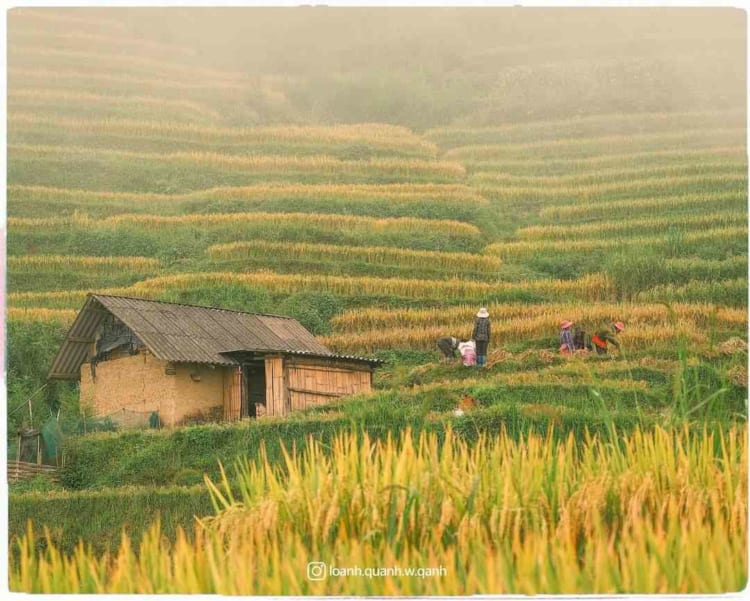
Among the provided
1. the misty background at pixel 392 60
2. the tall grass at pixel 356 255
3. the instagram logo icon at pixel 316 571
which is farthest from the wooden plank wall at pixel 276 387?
the instagram logo icon at pixel 316 571

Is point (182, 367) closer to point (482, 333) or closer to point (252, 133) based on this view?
point (252, 133)

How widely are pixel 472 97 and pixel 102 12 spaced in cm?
290

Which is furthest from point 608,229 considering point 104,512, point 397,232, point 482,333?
point 104,512

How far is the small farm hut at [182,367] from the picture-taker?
8.73 meters

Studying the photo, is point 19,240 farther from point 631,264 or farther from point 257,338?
point 631,264

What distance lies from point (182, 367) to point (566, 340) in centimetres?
283

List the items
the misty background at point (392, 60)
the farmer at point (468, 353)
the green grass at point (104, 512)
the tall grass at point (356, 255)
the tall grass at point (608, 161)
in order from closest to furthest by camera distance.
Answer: the green grass at point (104, 512), the misty background at point (392, 60), the tall grass at point (608, 161), the farmer at point (468, 353), the tall grass at point (356, 255)

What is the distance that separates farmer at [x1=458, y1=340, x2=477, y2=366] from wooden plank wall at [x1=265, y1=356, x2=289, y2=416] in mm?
1343

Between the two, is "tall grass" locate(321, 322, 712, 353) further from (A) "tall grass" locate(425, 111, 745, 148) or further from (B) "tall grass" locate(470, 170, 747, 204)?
(A) "tall grass" locate(425, 111, 745, 148)

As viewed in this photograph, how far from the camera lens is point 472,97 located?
9219 millimetres

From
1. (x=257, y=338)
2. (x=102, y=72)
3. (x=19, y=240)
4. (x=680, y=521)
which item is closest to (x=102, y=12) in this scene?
(x=102, y=72)

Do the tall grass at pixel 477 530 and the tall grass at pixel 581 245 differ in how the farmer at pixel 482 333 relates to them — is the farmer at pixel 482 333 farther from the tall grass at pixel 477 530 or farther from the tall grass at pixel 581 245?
the tall grass at pixel 477 530

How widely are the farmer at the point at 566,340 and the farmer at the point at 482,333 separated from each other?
543 millimetres

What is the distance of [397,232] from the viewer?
9445 millimetres
